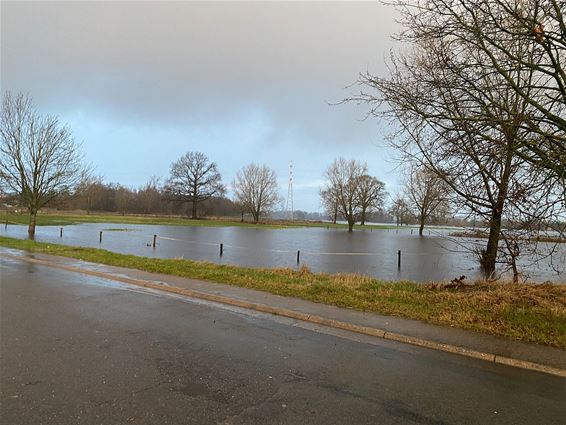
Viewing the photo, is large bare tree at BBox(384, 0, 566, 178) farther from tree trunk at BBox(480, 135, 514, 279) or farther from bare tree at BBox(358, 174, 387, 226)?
bare tree at BBox(358, 174, 387, 226)

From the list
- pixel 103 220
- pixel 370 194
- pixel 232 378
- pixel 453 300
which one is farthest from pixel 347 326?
pixel 370 194

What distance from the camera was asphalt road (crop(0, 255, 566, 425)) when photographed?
367 centimetres

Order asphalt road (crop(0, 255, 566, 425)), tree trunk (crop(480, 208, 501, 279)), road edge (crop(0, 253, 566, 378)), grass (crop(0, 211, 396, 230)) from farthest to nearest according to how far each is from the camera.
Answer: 1. grass (crop(0, 211, 396, 230))
2. tree trunk (crop(480, 208, 501, 279))
3. road edge (crop(0, 253, 566, 378))
4. asphalt road (crop(0, 255, 566, 425))

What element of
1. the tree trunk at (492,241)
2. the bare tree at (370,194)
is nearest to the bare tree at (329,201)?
the bare tree at (370,194)

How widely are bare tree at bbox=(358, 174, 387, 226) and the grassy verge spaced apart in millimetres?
70372

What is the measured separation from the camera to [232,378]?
4.43 m

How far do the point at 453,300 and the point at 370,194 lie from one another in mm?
78073

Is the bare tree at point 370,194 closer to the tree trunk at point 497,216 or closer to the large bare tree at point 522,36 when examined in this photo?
the tree trunk at point 497,216

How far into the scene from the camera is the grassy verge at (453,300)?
22.5 feet

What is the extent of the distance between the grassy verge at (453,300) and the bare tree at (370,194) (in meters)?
70.4

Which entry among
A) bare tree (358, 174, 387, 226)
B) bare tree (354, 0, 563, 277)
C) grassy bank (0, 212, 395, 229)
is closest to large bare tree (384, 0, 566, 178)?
bare tree (354, 0, 563, 277)

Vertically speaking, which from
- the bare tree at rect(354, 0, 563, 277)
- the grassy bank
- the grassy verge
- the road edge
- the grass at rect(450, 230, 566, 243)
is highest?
the bare tree at rect(354, 0, 563, 277)

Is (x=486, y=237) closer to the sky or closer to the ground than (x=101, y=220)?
closer to the sky

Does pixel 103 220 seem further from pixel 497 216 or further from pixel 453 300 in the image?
pixel 453 300
